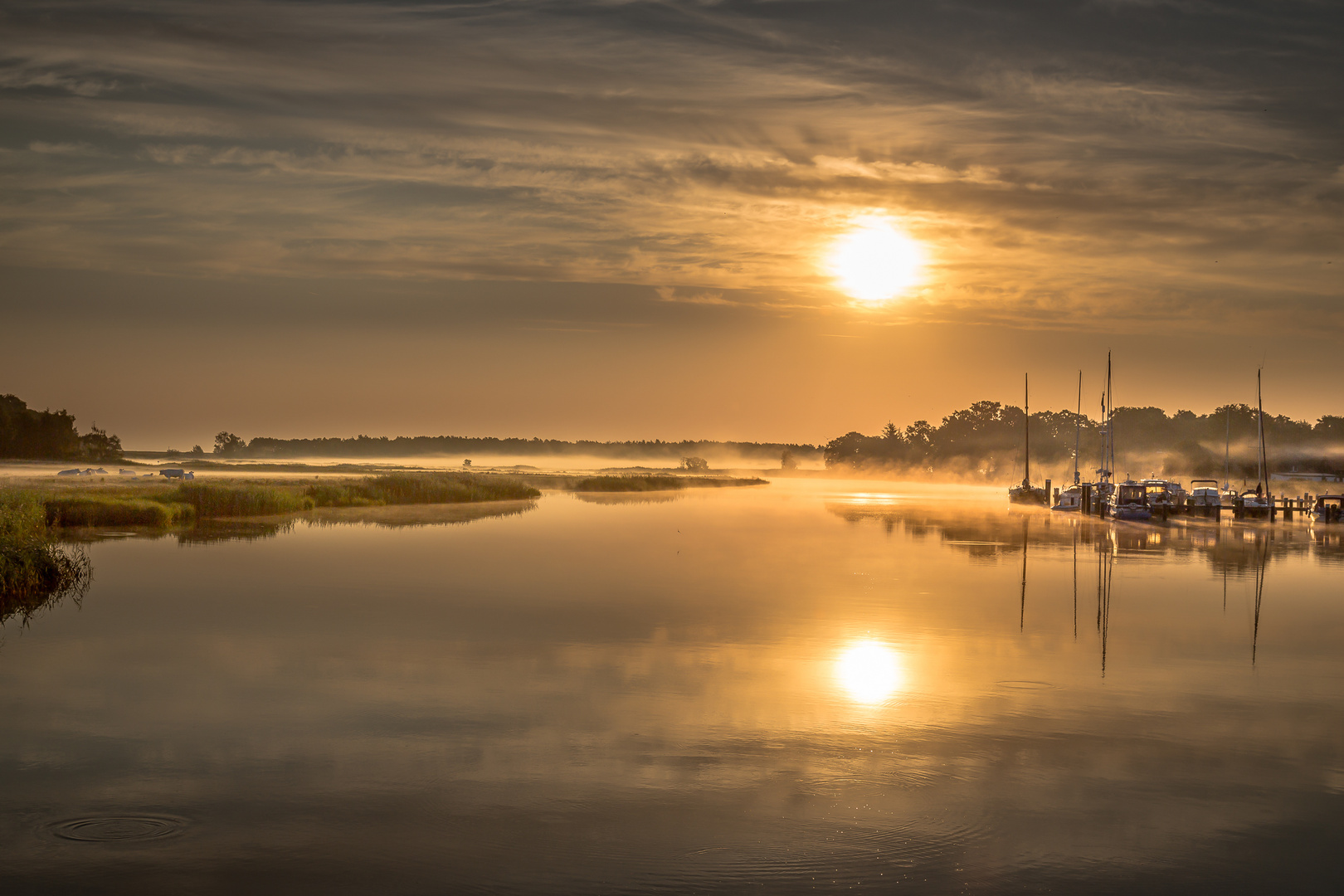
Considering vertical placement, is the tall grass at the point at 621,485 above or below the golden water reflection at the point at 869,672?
above

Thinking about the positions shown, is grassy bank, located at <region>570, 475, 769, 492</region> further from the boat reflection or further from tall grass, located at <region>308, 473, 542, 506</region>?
the boat reflection

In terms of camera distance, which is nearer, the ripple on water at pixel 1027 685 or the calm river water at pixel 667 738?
the calm river water at pixel 667 738

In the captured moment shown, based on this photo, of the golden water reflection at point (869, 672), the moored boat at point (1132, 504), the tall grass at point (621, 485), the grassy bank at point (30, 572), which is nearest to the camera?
the golden water reflection at point (869, 672)

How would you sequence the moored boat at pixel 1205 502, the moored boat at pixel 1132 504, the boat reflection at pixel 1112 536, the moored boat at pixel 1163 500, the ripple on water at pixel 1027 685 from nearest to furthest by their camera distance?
the ripple on water at pixel 1027 685 < the boat reflection at pixel 1112 536 < the moored boat at pixel 1132 504 < the moored boat at pixel 1163 500 < the moored boat at pixel 1205 502

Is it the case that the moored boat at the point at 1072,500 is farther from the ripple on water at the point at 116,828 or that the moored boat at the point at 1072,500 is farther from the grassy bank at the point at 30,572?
the ripple on water at the point at 116,828

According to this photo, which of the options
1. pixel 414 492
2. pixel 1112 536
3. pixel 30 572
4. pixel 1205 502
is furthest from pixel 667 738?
pixel 1205 502

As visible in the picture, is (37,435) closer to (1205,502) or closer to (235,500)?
(235,500)

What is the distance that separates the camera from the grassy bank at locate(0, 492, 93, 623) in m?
21.8

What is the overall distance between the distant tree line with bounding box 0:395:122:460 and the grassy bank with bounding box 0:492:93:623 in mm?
93567

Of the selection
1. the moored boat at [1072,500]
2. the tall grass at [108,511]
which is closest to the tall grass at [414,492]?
the tall grass at [108,511]

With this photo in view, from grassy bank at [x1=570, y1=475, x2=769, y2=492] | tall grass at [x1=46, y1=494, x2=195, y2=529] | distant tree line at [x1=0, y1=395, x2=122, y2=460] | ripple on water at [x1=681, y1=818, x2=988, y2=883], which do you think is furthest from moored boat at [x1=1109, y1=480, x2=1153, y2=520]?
distant tree line at [x1=0, y1=395, x2=122, y2=460]

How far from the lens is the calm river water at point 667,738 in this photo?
326 inches

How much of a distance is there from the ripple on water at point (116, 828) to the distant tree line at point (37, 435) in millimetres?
114673

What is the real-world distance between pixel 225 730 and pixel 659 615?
9918 millimetres
